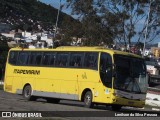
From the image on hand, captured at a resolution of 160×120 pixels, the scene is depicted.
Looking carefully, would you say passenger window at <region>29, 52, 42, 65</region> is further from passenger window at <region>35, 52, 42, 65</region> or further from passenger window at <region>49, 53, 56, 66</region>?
→ passenger window at <region>49, 53, 56, 66</region>

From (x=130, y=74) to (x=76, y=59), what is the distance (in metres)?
3.21

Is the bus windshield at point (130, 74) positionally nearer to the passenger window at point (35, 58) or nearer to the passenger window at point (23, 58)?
the passenger window at point (35, 58)

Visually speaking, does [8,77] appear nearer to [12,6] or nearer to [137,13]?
[137,13]

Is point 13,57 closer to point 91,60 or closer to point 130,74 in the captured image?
point 91,60

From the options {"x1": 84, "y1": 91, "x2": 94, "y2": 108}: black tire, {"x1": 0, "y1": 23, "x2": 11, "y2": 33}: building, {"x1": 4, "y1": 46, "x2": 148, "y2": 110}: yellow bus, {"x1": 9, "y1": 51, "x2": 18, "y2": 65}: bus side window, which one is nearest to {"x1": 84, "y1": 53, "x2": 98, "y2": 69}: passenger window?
{"x1": 4, "y1": 46, "x2": 148, "y2": 110}: yellow bus

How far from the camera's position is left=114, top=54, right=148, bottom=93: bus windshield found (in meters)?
23.7

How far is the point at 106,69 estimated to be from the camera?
2403 cm

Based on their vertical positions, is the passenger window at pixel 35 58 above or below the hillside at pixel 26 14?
below

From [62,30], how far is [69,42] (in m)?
1.79

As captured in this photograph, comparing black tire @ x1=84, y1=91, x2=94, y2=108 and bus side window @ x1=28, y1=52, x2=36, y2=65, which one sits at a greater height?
bus side window @ x1=28, y1=52, x2=36, y2=65

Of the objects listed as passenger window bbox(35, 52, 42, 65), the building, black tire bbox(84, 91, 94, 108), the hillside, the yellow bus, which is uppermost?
the hillside

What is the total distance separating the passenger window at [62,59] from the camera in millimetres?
26550

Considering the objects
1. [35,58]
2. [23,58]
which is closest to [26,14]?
[23,58]

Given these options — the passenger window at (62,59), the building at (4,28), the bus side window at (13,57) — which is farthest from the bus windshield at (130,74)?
the building at (4,28)
